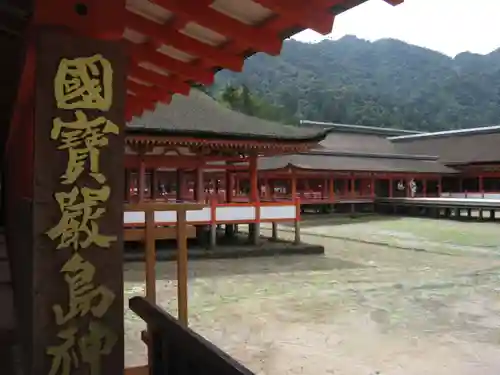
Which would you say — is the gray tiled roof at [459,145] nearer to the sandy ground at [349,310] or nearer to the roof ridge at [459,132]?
the roof ridge at [459,132]

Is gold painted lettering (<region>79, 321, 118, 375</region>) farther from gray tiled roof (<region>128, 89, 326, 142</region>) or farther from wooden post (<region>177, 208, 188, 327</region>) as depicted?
gray tiled roof (<region>128, 89, 326, 142</region>)

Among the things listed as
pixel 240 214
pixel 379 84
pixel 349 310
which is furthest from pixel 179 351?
pixel 379 84

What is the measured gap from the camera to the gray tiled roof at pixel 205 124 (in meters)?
13.3

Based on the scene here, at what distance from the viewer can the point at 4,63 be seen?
376 centimetres

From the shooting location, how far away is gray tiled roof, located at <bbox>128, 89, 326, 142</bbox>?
13305 millimetres

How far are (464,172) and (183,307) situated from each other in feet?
110

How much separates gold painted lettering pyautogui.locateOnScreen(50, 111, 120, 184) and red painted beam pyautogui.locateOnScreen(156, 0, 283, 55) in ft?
2.30

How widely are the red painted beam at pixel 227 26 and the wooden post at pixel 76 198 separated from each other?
1.08 ft

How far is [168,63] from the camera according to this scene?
12.6ft

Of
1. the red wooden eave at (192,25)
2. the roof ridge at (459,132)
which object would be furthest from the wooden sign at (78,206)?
the roof ridge at (459,132)

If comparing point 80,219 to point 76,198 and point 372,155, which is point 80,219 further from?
point 372,155

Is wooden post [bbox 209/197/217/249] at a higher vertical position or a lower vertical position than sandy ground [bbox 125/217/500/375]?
higher

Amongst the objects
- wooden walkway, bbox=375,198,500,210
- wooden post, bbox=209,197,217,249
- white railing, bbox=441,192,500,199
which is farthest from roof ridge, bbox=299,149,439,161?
wooden post, bbox=209,197,217,249

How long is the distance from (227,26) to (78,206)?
1242 millimetres
